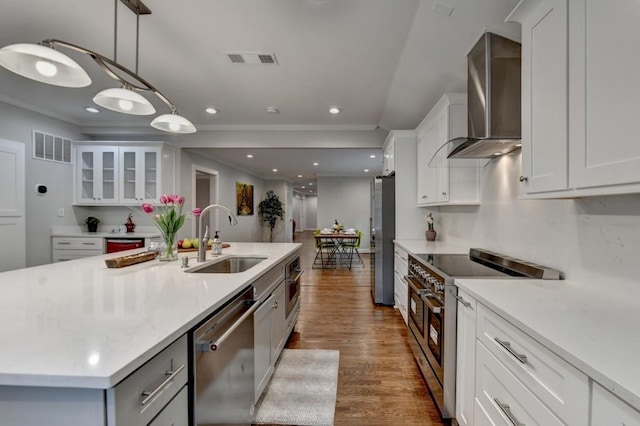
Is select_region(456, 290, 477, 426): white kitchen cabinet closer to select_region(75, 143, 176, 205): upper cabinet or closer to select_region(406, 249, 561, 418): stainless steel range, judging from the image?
select_region(406, 249, 561, 418): stainless steel range

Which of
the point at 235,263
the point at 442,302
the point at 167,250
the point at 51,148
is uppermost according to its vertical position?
the point at 51,148

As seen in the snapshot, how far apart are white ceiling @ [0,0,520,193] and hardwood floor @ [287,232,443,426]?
247 centimetres

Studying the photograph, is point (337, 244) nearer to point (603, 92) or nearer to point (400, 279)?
point (400, 279)

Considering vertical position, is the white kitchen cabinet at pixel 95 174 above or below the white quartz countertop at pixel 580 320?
above

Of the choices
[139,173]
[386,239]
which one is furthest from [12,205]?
[386,239]

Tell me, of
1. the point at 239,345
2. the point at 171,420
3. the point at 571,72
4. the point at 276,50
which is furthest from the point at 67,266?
the point at 571,72

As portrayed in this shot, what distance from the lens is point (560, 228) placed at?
66.0 inches

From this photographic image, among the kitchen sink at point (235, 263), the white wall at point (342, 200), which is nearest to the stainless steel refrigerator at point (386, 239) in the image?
the kitchen sink at point (235, 263)

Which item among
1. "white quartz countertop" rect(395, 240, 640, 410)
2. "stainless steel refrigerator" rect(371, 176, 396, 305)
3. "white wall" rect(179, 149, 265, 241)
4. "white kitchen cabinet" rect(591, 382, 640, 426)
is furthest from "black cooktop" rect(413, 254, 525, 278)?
Result: "white wall" rect(179, 149, 265, 241)

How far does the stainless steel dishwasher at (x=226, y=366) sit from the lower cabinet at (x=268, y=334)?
12cm

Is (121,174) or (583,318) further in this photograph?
(121,174)

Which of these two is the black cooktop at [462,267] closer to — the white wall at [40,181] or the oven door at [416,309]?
the oven door at [416,309]

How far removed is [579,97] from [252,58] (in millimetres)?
2331

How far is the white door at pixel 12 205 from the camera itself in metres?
3.43
